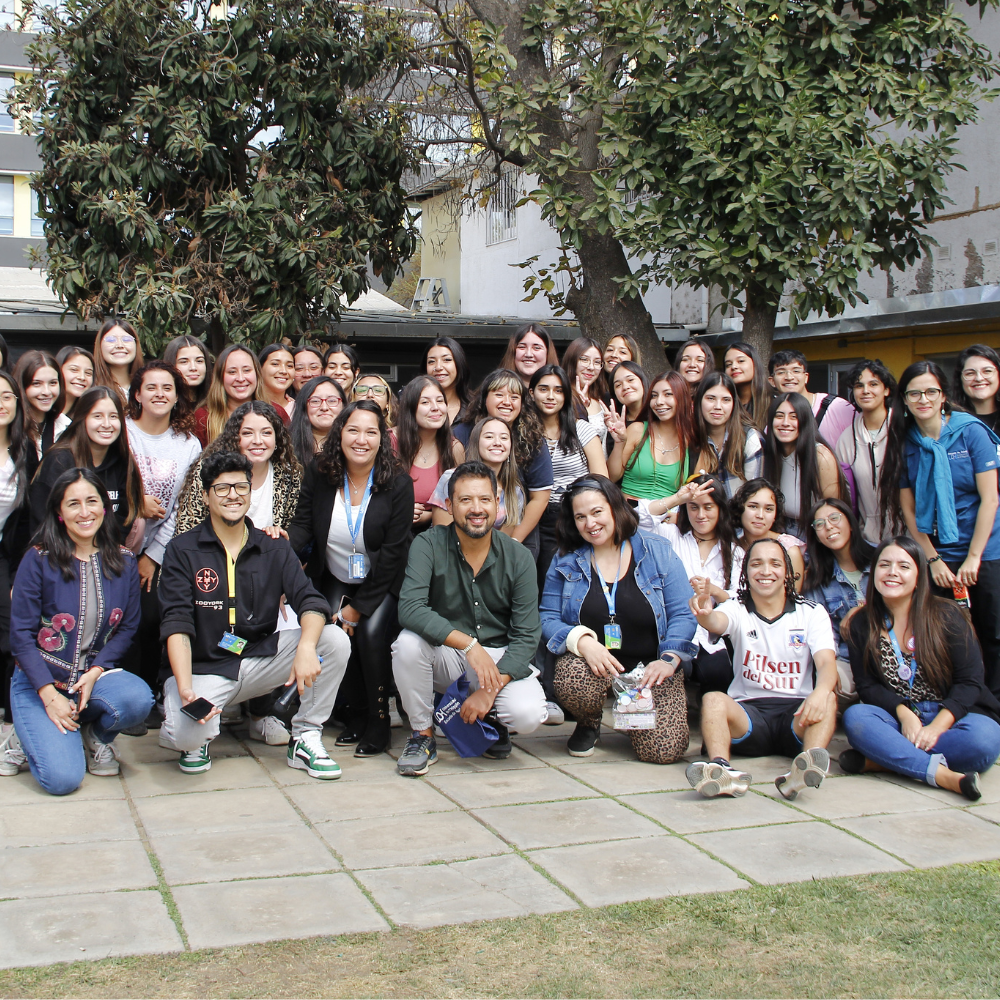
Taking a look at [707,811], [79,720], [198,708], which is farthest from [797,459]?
[79,720]

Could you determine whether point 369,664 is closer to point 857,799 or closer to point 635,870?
point 635,870

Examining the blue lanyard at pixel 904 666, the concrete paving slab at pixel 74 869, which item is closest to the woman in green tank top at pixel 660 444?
the blue lanyard at pixel 904 666

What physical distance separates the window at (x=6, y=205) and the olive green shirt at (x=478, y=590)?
27.6 metres

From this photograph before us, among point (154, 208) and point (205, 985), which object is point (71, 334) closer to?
point (154, 208)

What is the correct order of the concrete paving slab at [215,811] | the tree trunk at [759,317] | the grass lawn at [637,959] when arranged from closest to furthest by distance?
1. the grass lawn at [637,959]
2. the concrete paving slab at [215,811]
3. the tree trunk at [759,317]

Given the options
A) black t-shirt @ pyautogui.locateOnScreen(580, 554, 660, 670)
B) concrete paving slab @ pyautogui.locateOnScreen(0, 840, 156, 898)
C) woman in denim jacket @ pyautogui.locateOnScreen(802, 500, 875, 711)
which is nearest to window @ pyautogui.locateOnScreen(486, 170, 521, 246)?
woman in denim jacket @ pyautogui.locateOnScreen(802, 500, 875, 711)

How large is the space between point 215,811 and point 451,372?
2.95m

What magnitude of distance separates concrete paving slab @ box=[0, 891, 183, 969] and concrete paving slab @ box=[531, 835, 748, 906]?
130 cm

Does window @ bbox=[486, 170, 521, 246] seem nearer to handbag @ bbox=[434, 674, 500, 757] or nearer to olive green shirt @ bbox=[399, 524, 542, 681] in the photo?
olive green shirt @ bbox=[399, 524, 542, 681]

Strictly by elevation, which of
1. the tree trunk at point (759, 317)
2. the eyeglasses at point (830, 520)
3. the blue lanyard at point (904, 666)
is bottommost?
the blue lanyard at point (904, 666)

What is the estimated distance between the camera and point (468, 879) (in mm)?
3641

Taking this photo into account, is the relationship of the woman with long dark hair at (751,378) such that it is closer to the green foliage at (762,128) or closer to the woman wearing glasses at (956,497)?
the woman wearing glasses at (956,497)

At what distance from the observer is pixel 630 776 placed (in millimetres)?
4836

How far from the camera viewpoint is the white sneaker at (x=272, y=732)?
5.31 meters
